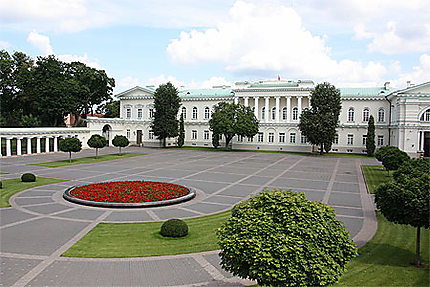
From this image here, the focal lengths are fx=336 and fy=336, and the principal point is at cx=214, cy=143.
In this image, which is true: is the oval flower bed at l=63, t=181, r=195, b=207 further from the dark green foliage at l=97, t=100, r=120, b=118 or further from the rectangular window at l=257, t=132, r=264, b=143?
the dark green foliage at l=97, t=100, r=120, b=118

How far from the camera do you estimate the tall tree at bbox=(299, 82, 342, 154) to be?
5447 cm

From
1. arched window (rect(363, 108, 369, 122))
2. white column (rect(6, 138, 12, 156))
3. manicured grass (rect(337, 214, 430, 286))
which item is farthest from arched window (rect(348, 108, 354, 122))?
white column (rect(6, 138, 12, 156))

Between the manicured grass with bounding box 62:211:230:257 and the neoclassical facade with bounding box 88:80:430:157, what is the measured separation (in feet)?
157

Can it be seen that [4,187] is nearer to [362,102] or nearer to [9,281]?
[9,281]

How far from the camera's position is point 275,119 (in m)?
67.1

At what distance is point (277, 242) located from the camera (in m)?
7.70

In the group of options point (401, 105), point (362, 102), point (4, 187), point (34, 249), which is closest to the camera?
point (34, 249)

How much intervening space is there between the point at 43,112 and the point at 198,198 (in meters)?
56.1

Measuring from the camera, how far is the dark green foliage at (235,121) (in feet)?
202

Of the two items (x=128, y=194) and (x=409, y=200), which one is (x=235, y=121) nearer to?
(x=128, y=194)

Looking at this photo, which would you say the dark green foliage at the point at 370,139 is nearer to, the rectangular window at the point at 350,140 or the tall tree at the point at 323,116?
the rectangular window at the point at 350,140

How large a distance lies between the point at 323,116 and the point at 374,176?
2100 centimetres

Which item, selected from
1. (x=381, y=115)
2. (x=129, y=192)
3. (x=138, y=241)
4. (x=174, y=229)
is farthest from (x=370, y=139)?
(x=138, y=241)

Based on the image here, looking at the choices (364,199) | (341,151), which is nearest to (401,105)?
(341,151)
